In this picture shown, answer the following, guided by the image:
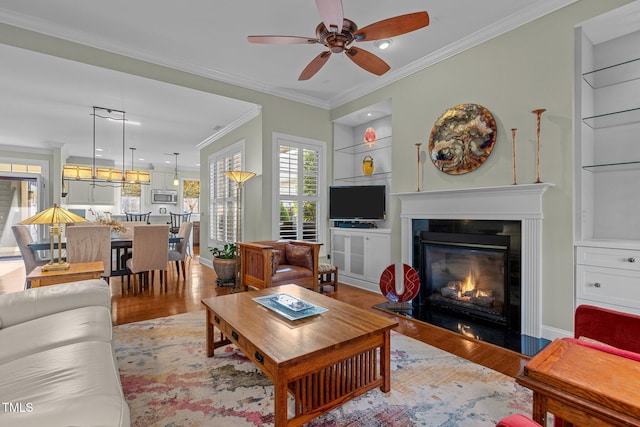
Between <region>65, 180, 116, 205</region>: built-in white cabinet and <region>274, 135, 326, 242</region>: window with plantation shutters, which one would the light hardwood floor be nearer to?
<region>274, 135, 326, 242</region>: window with plantation shutters

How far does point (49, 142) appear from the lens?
6875mm

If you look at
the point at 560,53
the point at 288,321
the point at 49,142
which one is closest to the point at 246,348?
the point at 288,321

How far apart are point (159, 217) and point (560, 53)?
10172 millimetres

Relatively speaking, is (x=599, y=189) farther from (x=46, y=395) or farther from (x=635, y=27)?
(x=46, y=395)

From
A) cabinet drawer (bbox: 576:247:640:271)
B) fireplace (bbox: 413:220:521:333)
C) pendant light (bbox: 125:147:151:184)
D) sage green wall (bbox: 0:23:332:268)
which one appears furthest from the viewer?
pendant light (bbox: 125:147:151:184)

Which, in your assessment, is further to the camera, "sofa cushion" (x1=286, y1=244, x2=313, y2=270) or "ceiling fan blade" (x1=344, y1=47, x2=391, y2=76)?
"sofa cushion" (x1=286, y1=244, x2=313, y2=270)

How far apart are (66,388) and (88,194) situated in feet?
31.7

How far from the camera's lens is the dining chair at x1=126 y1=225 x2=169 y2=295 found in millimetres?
4180

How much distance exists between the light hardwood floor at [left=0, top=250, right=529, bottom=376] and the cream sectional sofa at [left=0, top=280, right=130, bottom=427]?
1221 mm

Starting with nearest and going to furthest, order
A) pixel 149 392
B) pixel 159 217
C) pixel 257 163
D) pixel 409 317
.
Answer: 1. pixel 149 392
2. pixel 409 317
3. pixel 257 163
4. pixel 159 217

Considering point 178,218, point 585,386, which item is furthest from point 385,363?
point 178,218

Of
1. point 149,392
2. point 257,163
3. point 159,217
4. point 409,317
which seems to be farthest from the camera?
point 159,217

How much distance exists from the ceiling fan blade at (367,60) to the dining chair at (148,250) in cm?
348

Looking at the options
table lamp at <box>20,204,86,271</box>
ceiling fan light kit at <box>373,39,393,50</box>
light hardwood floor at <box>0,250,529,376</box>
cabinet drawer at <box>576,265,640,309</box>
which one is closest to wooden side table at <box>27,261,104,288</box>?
table lamp at <box>20,204,86,271</box>
